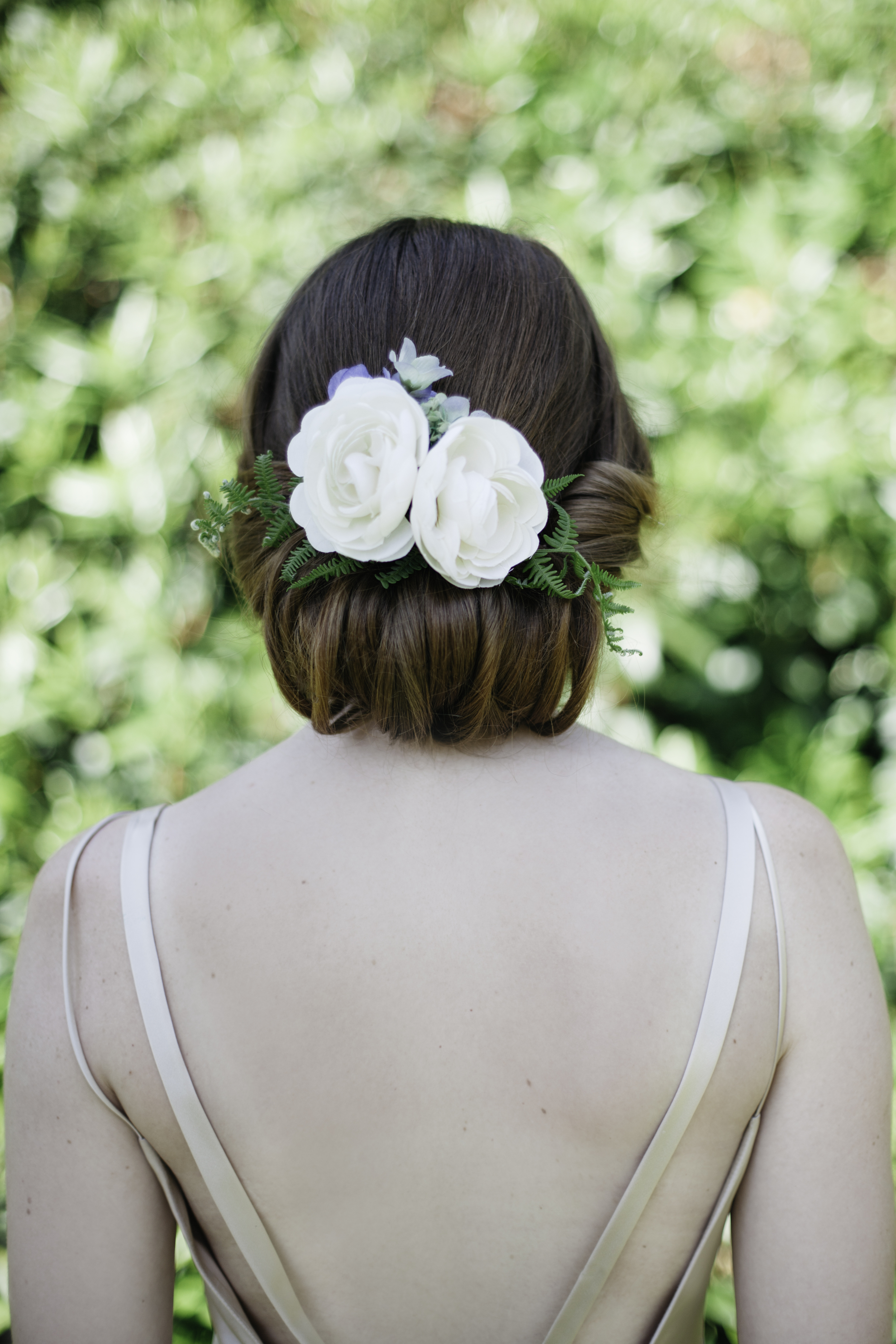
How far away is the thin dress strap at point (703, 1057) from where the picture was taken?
818 mm

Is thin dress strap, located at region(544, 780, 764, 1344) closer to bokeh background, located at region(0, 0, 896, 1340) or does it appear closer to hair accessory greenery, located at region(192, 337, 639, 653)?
hair accessory greenery, located at region(192, 337, 639, 653)

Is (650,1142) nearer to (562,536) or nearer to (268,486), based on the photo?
(562,536)

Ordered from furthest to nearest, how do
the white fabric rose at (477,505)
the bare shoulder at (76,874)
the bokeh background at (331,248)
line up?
the bokeh background at (331,248) < the bare shoulder at (76,874) < the white fabric rose at (477,505)

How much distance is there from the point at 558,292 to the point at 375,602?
1.42 feet

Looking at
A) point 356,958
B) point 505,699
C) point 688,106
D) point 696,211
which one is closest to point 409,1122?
point 356,958

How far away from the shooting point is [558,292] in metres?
0.97

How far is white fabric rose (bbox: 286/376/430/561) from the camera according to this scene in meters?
0.78

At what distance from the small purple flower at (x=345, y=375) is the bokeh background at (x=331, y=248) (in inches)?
43.9

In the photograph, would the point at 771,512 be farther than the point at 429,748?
Yes

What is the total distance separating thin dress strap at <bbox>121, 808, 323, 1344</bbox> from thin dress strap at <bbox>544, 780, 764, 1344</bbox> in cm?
31

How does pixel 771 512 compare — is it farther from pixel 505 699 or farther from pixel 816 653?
pixel 505 699

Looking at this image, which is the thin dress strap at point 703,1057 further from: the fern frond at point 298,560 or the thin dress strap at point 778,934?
the fern frond at point 298,560

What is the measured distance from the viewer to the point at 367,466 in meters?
0.79

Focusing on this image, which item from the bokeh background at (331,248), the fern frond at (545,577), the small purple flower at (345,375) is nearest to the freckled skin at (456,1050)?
the fern frond at (545,577)
